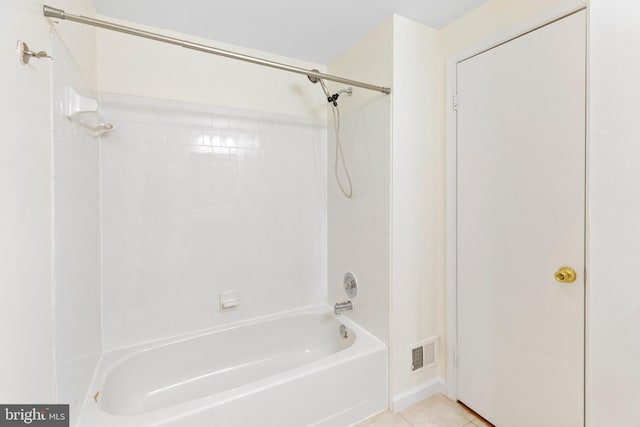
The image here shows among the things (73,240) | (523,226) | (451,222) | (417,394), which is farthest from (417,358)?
(73,240)

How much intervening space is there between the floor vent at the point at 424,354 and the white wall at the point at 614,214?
0.85 metres

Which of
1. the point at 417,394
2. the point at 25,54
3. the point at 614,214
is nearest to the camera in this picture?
the point at 25,54

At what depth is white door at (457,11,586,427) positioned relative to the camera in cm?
123

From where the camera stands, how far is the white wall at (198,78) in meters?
1.68

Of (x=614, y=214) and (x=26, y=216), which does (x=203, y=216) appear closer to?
(x=26, y=216)

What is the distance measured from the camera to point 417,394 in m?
1.76

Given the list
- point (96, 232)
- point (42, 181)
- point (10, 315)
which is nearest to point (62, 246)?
point (42, 181)

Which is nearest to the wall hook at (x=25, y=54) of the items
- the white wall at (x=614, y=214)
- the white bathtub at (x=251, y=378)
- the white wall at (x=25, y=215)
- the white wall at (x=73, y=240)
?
the white wall at (x=25, y=215)

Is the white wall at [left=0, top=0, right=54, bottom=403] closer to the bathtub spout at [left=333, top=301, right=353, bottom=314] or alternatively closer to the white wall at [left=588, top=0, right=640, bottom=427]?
the bathtub spout at [left=333, top=301, right=353, bottom=314]

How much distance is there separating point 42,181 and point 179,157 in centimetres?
93

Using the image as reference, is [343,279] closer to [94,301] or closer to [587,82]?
[94,301]

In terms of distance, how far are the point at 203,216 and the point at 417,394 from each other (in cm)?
176

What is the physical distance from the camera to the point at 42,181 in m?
0.94

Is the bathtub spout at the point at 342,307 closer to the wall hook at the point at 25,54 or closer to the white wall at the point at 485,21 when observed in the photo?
the white wall at the point at 485,21
